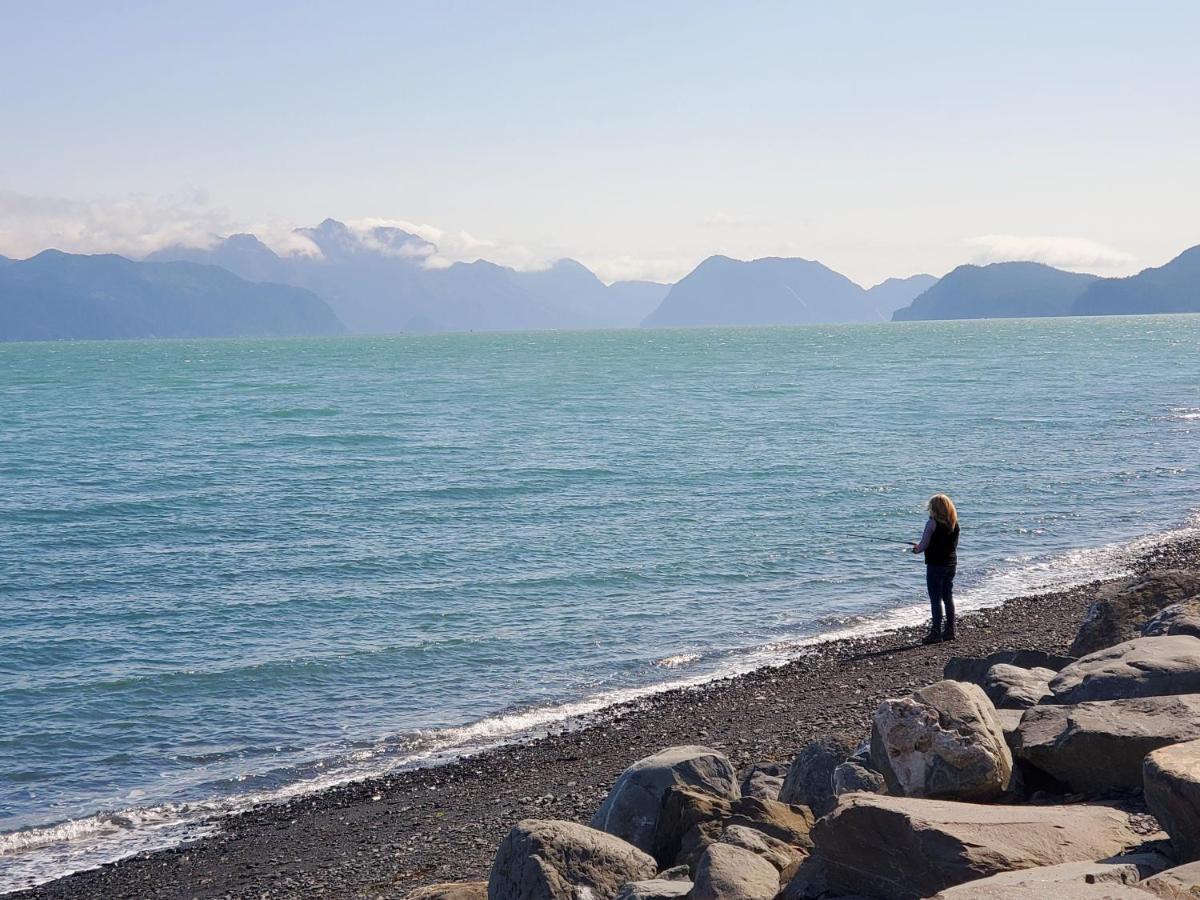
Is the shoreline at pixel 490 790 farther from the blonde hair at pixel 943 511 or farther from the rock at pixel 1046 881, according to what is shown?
the rock at pixel 1046 881

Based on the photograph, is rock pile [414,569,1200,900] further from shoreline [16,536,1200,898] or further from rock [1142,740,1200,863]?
shoreline [16,536,1200,898]

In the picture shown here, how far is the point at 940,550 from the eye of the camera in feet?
57.5

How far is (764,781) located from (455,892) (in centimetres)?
304

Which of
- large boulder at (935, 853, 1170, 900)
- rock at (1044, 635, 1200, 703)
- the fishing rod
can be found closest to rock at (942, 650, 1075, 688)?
rock at (1044, 635, 1200, 703)

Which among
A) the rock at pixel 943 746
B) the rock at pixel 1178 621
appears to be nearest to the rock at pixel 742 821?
the rock at pixel 943 746

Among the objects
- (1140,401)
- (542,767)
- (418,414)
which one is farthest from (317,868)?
(1140,401)

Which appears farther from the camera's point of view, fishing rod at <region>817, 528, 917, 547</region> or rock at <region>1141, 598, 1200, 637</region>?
fishing rod at <region>817, 528, 917, 547</region>

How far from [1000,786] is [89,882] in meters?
9.10

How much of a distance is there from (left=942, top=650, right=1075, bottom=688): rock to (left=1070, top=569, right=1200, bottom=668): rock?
0.92 feet

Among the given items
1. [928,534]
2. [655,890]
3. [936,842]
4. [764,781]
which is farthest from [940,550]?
[936,842]

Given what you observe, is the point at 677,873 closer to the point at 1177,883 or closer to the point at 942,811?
the point at 942,811

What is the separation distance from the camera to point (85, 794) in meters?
14.1

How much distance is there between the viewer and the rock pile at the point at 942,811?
601 cm

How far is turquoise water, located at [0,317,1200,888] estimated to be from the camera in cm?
1567
